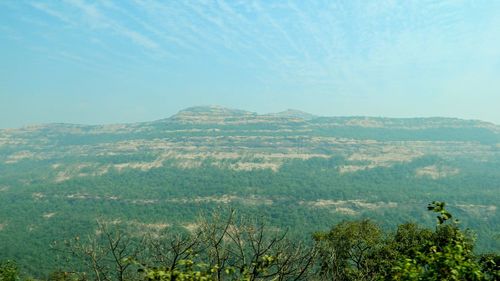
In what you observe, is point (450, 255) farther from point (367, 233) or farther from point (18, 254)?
point (18, 254)

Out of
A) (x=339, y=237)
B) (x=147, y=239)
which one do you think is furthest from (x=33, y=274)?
(x=147, y=239)

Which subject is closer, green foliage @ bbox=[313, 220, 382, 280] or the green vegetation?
the green vegetation

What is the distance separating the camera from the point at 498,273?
544 inches

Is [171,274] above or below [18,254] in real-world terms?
above

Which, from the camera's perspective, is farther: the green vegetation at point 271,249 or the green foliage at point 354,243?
the green foliage at point 354,243

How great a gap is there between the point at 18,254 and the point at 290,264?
20246 centimetres

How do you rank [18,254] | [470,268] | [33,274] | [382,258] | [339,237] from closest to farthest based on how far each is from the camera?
[470,268], [382,258], [339,237], [33,274], [18,254]

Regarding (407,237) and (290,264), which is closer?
(290,264)

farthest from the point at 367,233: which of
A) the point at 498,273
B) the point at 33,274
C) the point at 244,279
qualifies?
the point at 33,274

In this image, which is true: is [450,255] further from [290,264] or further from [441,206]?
[290,264]

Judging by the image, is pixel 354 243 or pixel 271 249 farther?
pixel 354 243

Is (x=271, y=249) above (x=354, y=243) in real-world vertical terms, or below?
above

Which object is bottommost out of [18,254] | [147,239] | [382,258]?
[18,254]

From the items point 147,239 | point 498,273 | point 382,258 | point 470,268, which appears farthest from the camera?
point 382,258
